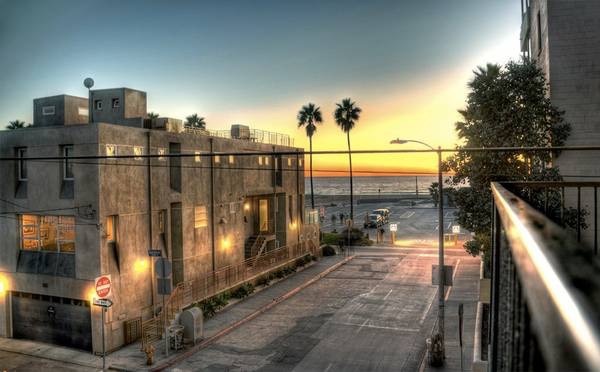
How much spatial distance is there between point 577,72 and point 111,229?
69.5ft

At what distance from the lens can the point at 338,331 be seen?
22.0 meters

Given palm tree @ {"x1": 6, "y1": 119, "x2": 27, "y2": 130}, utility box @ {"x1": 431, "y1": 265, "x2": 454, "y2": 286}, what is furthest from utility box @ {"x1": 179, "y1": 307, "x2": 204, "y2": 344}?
palm tree @ {"x1": 6, "y1": 119, "x2": 27, "y2": 130}

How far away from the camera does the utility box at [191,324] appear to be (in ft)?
66.6

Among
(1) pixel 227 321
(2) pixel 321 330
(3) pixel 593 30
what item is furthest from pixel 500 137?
(1) pixel 227 321

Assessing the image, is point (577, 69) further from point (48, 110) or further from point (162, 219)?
point (48, 110)

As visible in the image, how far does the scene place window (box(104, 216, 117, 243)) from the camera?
20922 mm

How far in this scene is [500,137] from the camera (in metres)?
19.4

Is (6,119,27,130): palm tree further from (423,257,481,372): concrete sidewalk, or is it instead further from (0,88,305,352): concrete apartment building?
(423,257,481,372): concrete sidewalk

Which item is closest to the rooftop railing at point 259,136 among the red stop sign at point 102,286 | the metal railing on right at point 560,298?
the red stop sign at point 102,286

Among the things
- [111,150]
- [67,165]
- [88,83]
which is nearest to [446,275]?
[111,150]

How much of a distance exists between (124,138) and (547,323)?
23.2m

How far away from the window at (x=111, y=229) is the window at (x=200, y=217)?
20.0 ft

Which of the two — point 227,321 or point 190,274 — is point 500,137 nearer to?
point 227,321

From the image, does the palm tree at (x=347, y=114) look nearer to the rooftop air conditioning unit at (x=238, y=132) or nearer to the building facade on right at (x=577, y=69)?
the rooftop air conditioning unit at (x=238, y=132)
